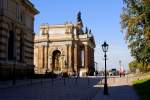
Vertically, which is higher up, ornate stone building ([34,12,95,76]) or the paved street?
ornate stone building ([34,12,95,76])

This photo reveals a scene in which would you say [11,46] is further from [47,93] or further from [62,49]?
[62,49]

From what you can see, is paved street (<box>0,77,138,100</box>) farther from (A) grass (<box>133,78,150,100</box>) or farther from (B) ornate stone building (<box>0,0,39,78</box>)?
(B) ornate stone building (<box>0,0,39,78</box>)

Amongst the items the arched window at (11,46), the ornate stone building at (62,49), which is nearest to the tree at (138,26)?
the arched window at (11,46)

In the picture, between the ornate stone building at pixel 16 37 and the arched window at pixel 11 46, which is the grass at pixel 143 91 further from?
the arched window at pixel 11 46

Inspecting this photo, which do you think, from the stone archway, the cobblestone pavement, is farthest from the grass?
the stone archway

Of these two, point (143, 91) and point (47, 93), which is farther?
point (143, 91)

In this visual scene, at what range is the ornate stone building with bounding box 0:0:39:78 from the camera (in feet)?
169

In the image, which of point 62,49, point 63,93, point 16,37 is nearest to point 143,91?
point 63,93

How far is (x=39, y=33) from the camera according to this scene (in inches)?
5295

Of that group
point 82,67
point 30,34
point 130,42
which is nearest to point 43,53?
point 82,67

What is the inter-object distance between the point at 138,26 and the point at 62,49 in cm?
8937

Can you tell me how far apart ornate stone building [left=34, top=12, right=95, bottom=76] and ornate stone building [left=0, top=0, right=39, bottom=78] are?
59.1 meters

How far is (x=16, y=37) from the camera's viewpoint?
56.9 m

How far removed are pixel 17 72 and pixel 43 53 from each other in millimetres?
73213
